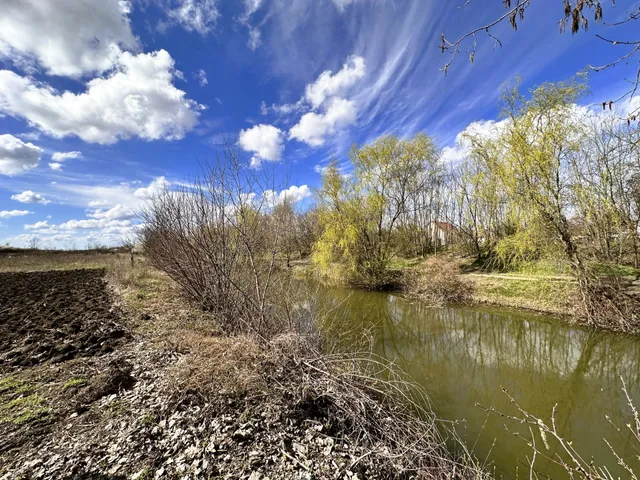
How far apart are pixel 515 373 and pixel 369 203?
1120 cm

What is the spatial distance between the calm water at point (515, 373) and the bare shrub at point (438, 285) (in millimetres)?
1471

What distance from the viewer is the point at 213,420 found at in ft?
11.7

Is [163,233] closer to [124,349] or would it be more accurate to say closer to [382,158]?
[124,349]

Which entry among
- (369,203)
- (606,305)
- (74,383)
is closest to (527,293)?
(606,305)

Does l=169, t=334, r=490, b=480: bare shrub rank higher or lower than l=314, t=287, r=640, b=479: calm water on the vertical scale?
higher

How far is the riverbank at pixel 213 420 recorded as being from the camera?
293 cm

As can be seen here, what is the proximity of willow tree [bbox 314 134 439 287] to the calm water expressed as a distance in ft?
17.2

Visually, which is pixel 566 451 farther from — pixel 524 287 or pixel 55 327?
pixel 524 287

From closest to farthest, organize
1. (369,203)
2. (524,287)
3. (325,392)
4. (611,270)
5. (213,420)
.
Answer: (213,420)
(325,392)
(611,270)
(524,287)
(369,203)

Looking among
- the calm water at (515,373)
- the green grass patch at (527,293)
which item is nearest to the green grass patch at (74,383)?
the calm water at (515,373)

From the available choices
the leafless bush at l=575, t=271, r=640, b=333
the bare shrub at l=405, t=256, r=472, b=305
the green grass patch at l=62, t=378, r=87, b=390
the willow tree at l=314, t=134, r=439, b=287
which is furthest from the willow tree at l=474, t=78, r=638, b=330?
the green grass patch at l=62, t=378, r=87, b=390

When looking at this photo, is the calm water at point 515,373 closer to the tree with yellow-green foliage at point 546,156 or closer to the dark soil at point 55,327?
the tree with yellow-green foliage at point 546,156

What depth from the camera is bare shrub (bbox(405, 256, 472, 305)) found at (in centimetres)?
1281

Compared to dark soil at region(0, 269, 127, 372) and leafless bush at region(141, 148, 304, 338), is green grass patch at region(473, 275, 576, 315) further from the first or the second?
dark soil at region(0, 269, 127, 372)
